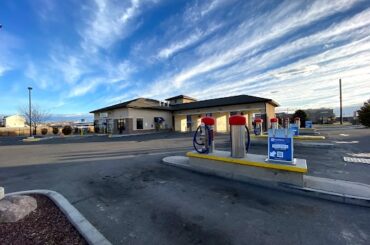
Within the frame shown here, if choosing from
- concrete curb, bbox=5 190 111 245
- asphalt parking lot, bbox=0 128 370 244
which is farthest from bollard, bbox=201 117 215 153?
concrete curb, bbox=5 190 111 245

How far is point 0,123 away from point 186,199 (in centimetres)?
9510

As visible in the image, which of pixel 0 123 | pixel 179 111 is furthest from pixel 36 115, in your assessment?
pixel 0 123

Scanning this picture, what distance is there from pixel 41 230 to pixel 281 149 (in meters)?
5.80

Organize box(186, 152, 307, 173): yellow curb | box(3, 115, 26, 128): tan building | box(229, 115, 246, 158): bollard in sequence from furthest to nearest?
box(3, 115, 26, 128): tan building, box(229, 115, 246, 158): bollard, box(186, 152, 307, 173): yellow curb

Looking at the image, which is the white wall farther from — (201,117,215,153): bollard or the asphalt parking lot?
(201,117,215,153): bollard

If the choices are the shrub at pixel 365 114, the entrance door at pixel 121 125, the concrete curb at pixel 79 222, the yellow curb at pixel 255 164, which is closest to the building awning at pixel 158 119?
the entrance door at pixel 121 125

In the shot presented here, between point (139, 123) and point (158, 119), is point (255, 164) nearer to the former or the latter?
point (139, 123)

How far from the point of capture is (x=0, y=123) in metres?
73.1

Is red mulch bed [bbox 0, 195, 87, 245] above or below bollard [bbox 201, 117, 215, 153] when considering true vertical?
below

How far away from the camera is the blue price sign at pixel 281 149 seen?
5719 mm

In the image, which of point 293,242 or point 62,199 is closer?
point 293,242

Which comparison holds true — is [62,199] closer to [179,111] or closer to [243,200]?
[243,200]

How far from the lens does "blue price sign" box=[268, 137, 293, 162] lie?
225 inches

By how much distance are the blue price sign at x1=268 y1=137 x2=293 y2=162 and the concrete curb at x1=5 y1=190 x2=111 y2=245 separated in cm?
482
